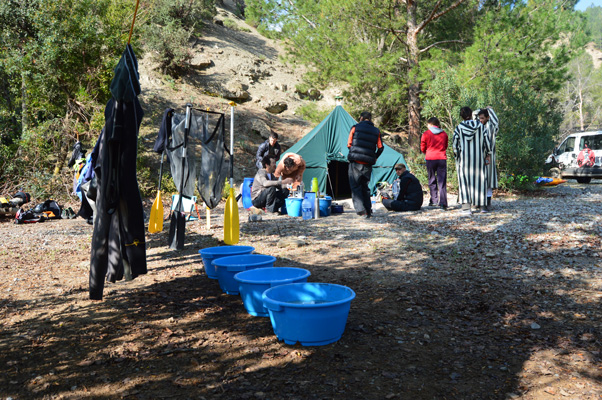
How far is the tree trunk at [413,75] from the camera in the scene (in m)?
11.1

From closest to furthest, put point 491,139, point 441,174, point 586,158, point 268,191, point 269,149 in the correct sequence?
point 491,139, point 441,174, point 268,191, point 269,149, point 586,158

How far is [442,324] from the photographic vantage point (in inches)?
113

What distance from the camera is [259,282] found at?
2.85 m

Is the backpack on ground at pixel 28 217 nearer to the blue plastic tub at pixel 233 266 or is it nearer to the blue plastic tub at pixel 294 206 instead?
the blue plastic tub at pixel 294 206

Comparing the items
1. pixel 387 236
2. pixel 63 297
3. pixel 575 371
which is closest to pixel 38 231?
pixel 63 297

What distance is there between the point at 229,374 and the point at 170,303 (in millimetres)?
1306

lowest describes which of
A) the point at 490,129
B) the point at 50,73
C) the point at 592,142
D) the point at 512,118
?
the point at 490,129

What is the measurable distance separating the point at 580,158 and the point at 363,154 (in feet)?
35.2

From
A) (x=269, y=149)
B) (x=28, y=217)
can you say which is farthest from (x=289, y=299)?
(x=28, y=217)

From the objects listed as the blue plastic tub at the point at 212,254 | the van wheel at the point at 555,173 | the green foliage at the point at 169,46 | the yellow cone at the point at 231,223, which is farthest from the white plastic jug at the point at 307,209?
the green foliage at the point at 169,46

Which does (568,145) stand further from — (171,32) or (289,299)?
(289,299)

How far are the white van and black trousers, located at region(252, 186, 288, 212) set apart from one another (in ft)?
31.3

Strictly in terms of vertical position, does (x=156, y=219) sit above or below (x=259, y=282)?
above

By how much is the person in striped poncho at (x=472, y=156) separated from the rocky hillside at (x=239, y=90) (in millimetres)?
7531
